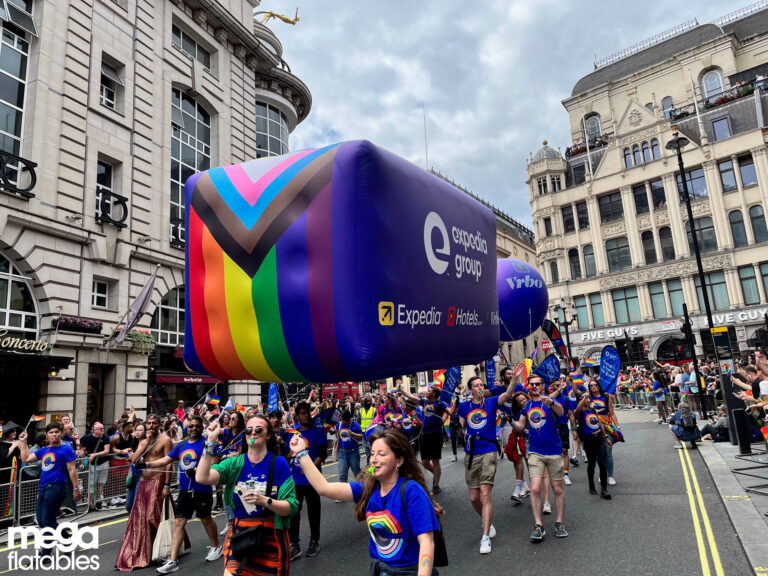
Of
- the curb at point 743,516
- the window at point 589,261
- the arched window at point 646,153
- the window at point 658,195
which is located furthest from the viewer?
the window at point 589,261

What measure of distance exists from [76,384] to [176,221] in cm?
788

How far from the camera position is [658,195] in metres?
43.9

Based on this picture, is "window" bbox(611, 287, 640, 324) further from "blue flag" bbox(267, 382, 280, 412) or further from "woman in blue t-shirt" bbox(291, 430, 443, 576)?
"woman in blue t-shirt" bbox(291, 430, 443, 576)

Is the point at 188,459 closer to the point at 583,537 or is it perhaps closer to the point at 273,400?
the point at 273,400

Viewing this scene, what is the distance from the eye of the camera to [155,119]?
20.9 metres

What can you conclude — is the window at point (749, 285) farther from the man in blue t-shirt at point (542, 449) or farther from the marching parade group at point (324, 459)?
the man in blue t-shirt at point (542, 449)

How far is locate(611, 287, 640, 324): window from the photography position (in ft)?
145

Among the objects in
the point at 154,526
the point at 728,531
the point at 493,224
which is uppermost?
the point at 493,224

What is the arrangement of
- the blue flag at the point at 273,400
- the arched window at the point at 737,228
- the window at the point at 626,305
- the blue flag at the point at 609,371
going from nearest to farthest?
the blue flag at the point at 273,400
the blue flag at the point at 609,371
the arched window at the point at 737,228
the window at the point at 626,305

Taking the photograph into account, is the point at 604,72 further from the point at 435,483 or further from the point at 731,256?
the point at 435,483

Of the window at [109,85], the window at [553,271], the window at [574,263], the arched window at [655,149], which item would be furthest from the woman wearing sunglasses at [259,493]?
the window at [553,271]

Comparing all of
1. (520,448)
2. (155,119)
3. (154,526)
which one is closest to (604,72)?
(155,119)

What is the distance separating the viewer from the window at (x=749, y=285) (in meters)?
38.8

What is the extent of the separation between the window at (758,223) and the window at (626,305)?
30.8 ft
